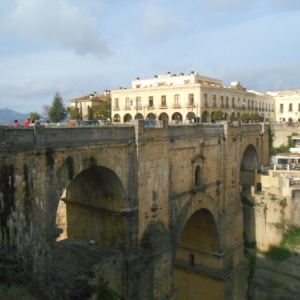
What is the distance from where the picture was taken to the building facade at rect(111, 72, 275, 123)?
48.4 metres

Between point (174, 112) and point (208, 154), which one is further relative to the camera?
point (174, 112)

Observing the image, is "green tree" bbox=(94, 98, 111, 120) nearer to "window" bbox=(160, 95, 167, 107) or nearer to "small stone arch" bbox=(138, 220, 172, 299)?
"window" bbox=(160, 95, 167, 107)

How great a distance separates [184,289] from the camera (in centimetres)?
2533

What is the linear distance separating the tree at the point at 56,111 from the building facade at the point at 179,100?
8758 mm

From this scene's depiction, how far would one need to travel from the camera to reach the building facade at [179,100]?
4844 centimetres

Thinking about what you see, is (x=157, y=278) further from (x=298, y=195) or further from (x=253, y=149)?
(x=253, y=149)

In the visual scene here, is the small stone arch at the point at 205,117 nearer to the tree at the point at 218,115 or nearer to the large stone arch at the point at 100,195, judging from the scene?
the tree at the point at 218,115

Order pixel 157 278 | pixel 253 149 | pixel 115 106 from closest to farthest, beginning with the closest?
pixel 157 278 < pixel 253 149 < pixel 115 106

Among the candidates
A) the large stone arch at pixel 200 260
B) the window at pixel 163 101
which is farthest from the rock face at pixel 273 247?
the window at pixel 163 101

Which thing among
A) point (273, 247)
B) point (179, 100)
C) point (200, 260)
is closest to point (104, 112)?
point (179, 100)

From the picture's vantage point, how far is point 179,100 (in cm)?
4950

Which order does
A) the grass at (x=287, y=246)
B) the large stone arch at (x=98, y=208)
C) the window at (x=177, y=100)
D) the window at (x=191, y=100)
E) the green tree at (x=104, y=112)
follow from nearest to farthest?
the large stone arch at (x=98, y=208), the grass at (x=287, y=246), the window at (x=191, y=100), the window at (x=177, y=100), the green tree at (x=104, y=112)

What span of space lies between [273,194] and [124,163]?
16.9m

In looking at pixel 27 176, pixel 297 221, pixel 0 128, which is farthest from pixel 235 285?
pixel 0 128
